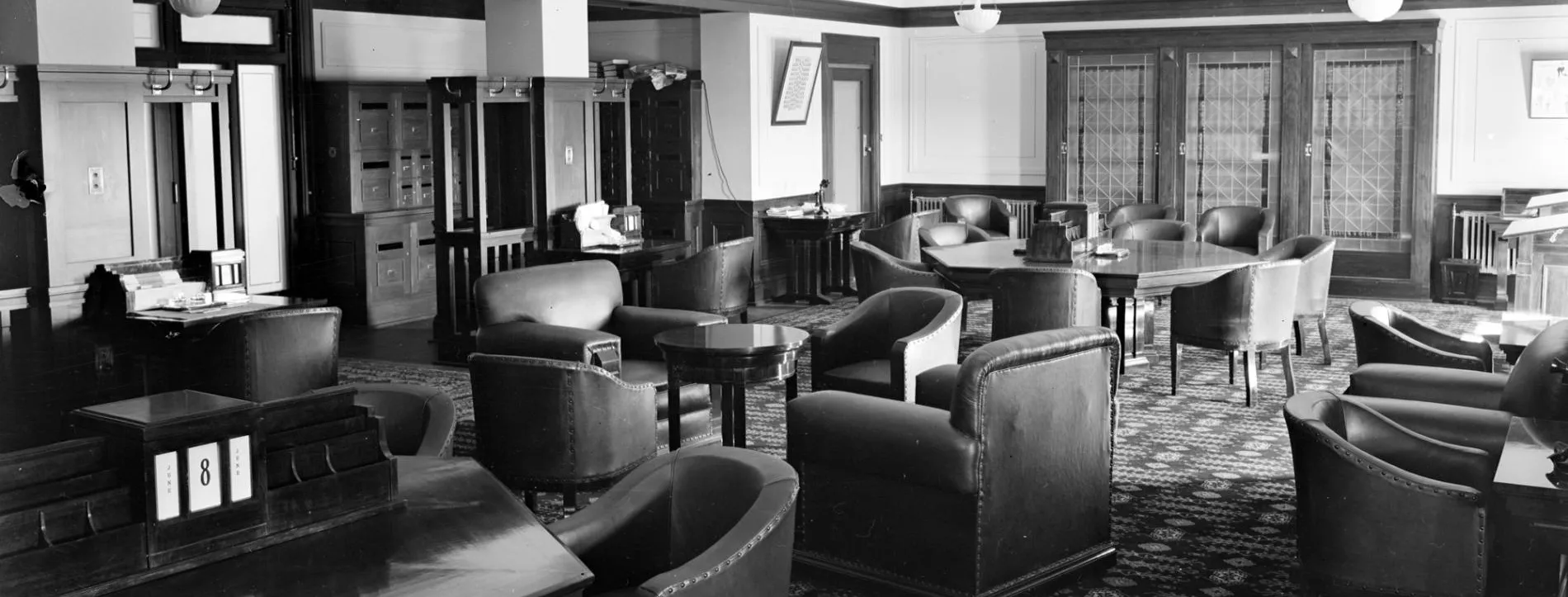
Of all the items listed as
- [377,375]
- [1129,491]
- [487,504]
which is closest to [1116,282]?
[1129,491]

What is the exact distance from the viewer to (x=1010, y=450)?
4066mm

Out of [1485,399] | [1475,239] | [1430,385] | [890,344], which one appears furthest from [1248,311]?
[1475,239]

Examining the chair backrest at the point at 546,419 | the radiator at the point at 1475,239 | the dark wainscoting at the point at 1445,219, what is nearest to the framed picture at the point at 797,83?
the dark wainscoting at the point at 1445,219

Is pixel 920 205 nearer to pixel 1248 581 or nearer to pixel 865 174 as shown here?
pixel 865 174

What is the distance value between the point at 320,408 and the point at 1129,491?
3.59 m

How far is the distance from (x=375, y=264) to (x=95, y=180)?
4246 millimetres

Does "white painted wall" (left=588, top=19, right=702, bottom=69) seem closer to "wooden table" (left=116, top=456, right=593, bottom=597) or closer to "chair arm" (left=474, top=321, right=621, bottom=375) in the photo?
"chair arm" (left=474, top=321, right=621, bottom=375)

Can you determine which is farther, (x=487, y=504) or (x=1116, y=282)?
(x=1116, y=282)

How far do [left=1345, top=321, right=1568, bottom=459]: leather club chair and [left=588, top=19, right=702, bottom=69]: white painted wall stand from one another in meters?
7.35

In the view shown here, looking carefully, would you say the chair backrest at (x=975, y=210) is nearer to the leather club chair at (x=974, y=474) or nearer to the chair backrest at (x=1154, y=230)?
the chair backrest at (x=1154, y=230)

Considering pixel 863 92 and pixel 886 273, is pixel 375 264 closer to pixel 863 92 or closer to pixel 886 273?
pixel 886 273

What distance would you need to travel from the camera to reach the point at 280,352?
542cm

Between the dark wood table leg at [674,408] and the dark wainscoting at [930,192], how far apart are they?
7.90 m

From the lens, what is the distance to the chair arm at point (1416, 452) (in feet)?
12.9
